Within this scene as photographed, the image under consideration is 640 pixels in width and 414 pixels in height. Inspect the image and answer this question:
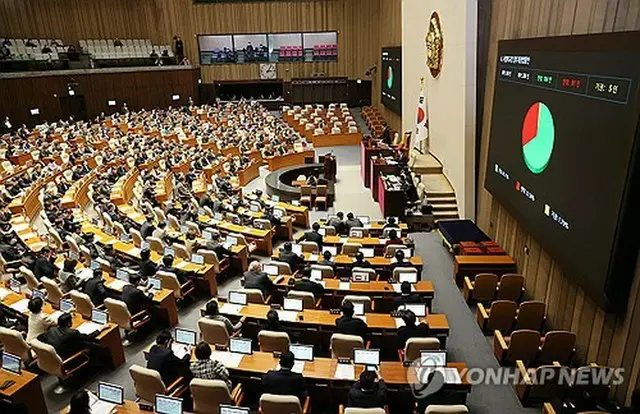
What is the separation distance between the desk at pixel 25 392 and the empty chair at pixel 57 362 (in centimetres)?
41

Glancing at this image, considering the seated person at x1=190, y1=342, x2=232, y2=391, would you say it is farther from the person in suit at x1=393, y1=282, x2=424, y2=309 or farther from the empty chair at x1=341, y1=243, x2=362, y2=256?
the empty chair at x1=341, y1=243, x2=362, y2=256

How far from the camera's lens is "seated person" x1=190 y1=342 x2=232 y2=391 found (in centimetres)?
547

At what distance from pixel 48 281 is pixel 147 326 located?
6.02ft

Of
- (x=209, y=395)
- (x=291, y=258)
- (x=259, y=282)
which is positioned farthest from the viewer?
(x=291, y=258)

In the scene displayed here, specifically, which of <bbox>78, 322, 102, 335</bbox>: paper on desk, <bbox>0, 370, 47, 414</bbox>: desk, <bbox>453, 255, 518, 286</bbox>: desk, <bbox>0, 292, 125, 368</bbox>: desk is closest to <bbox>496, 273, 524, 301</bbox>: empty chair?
<bbox>453, 255, 518, 286</bbox>: desk

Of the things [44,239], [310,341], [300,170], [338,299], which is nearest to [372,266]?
[338,299]

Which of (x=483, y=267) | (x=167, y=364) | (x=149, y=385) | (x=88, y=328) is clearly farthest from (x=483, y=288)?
(x=88, y=328)

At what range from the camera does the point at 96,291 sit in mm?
7883

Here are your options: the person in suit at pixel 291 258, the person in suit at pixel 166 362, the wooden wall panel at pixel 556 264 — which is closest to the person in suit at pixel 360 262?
the person in suit at pixel 291 258

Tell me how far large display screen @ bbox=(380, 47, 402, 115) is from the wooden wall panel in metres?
11.8

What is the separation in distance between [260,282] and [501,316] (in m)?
3.99

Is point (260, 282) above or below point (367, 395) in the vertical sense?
below

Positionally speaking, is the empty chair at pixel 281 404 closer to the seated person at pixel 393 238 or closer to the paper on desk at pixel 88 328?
the paper on desk at pixel 88 328

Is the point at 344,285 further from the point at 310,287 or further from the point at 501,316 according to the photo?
the point at 501,316
